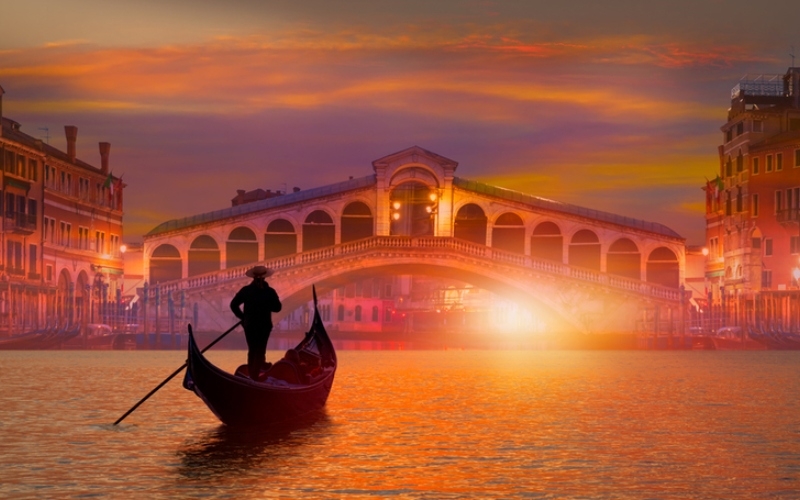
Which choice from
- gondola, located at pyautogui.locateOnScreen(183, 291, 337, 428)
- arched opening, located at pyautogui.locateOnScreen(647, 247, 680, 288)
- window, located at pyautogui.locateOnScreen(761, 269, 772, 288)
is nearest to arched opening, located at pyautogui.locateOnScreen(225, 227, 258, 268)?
arched opening, located at pyautogui.locateOnScreen(647, 247, 680, 288)

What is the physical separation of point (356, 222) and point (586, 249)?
9.44 meters

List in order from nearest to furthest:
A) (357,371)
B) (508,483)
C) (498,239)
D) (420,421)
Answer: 1. (508,483)
2. (420,421)
3. (357,371)
4. (498,239)

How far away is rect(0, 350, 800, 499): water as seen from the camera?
12.3 m

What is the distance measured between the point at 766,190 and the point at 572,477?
4309cm

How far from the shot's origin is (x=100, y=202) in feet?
202

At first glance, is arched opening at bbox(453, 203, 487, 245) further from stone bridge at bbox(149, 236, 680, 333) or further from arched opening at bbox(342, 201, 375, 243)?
stone bridge at bbox(149, 236, 680, 333)

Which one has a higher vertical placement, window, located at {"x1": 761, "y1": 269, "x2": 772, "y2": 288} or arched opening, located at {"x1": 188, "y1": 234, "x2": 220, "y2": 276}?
arched opening, located at {"x1": 188, "y1": 234, "x2": 220, "y2": 276}

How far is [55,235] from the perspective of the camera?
5381 centimetres

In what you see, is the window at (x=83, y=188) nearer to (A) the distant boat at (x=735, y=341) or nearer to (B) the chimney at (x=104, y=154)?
(B) the chimney at (x=104, y=154)

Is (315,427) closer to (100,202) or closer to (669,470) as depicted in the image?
(669,470)

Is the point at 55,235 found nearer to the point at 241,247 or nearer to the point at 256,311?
the point at 241,247

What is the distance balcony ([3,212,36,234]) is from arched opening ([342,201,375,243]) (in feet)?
44.4

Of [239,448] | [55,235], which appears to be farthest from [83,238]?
[239,448]

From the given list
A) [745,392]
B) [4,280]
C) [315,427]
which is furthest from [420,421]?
[4,280]
